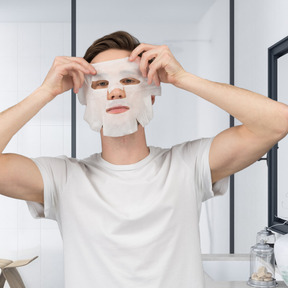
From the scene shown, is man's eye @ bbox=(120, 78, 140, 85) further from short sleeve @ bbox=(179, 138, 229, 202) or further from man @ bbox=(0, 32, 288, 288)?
short sleeve @ bbox=(179, 138, 229, 202)

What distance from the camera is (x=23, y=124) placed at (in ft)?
3.34

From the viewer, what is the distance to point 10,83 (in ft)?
10.5

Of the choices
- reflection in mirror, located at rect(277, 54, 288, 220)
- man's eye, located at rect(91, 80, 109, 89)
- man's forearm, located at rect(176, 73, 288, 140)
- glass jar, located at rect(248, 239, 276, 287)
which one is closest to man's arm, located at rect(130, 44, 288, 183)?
man's forearm, located at rect(176, 73, 288, 140)

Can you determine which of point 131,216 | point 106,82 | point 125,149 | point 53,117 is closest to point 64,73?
point 106,82

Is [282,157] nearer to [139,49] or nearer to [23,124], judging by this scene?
[139,49]

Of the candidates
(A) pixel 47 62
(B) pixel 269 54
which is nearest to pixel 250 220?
(B) pixel 269 54

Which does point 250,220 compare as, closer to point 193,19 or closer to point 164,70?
point 193,19

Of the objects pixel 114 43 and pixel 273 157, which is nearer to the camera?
pixel 114 43

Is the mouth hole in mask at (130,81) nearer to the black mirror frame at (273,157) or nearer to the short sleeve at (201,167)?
the short sleeve at (201,167)

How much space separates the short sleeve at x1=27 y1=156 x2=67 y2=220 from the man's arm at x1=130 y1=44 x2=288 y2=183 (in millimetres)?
297

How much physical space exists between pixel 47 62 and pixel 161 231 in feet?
7.99

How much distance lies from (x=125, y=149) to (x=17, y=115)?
26cm

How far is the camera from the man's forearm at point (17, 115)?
996 mm

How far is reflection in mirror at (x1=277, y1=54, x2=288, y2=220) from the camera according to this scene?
85.2 inches
